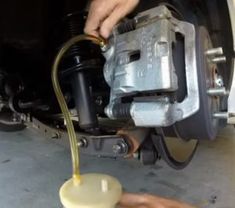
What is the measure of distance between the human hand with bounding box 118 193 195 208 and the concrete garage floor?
0.15 metres

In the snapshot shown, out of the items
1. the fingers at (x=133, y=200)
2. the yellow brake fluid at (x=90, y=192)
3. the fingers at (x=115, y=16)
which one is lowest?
the fingers at (x=133, y=200)

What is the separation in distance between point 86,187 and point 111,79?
9.3 inches

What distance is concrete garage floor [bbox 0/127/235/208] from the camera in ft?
3.32

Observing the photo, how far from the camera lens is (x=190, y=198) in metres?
1.00

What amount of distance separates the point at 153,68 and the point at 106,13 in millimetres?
170

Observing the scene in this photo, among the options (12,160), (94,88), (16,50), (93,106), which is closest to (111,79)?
(93,106)

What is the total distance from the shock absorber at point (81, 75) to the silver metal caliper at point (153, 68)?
0.28ft

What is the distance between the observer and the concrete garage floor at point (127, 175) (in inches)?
39.8

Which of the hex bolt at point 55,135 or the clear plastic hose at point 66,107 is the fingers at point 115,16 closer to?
the clear plastic hose at point 66,107

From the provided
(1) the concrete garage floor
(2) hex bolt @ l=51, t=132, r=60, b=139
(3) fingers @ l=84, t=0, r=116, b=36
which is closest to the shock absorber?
(3) fingers @ l=84, t=0, r=116, b=36

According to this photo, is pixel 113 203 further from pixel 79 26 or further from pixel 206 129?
pixel 79 26

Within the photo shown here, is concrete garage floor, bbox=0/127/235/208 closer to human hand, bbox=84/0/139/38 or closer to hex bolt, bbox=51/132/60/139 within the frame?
hex bolt, bbox=51/132/60/139

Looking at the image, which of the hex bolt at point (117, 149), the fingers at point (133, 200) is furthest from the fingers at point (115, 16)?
the fingers at point (133, 200)

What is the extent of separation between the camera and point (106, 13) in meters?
0.74
